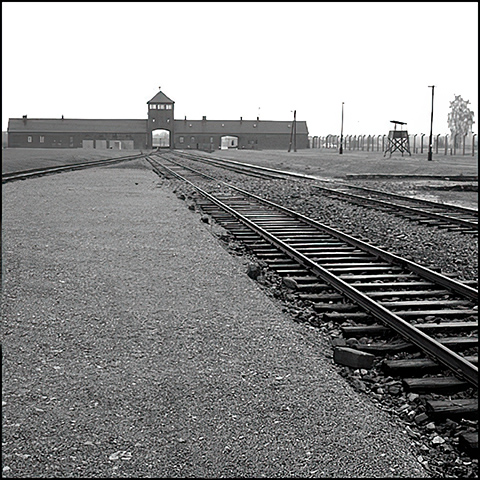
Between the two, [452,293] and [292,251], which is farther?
[292,251]

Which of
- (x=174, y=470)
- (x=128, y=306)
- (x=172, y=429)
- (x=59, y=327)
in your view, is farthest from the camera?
(x=128, y=306)

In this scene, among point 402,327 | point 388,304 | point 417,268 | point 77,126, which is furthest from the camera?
point 77,126

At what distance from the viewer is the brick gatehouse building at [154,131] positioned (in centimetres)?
12431

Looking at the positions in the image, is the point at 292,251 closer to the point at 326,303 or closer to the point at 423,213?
the point at 326,303

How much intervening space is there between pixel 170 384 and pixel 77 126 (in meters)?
127

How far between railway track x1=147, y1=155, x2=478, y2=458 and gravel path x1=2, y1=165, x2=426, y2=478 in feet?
1.46

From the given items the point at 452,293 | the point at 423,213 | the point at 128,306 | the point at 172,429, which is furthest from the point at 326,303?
the point at 423,213

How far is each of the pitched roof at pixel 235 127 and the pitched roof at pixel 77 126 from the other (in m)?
7.79

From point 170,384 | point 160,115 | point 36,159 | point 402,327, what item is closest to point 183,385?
point 170,384

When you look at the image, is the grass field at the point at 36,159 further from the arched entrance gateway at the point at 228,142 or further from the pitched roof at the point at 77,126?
the arched entrance gateway at the point at 228,142

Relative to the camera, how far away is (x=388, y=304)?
→ 6.72 m

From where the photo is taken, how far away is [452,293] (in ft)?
24.7

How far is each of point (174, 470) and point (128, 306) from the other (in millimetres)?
3580

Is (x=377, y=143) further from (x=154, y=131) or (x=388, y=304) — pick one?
(x=388, y=304)
